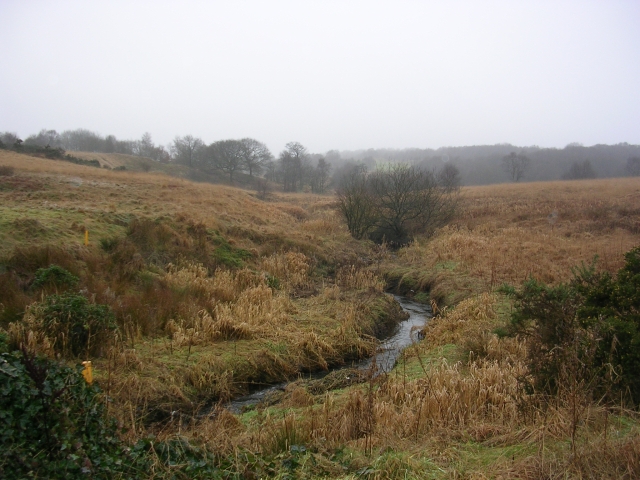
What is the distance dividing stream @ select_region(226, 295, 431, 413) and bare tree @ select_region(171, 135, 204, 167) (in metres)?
52.1

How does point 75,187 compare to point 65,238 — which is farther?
point 75,187

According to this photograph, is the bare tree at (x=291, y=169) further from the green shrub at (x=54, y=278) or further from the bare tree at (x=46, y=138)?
the green shrub at (x=54, y=278)

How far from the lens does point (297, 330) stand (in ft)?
33.6

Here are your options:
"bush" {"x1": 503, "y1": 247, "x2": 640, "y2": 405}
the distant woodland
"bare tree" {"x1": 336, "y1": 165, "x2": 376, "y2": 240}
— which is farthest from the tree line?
"bush" {"x1": 503, "y1": 247, "x2": 640, "y2": 405}

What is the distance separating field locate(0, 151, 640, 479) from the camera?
391cm

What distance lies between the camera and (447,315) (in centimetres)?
1127

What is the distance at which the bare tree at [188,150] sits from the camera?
201ft

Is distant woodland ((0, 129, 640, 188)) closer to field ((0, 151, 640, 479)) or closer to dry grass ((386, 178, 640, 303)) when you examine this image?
dry grass ((386, 178, 640, 303))

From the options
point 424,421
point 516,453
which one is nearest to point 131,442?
point 424,421

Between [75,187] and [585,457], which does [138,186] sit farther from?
[585,457]

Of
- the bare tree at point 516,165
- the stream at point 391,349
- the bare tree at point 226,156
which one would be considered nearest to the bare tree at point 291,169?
the bare tree at point 226,156

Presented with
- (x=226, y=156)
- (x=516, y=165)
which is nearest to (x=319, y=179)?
(x=226, y=156)

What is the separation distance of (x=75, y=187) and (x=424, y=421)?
2015cm

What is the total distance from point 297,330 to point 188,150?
5795cm
